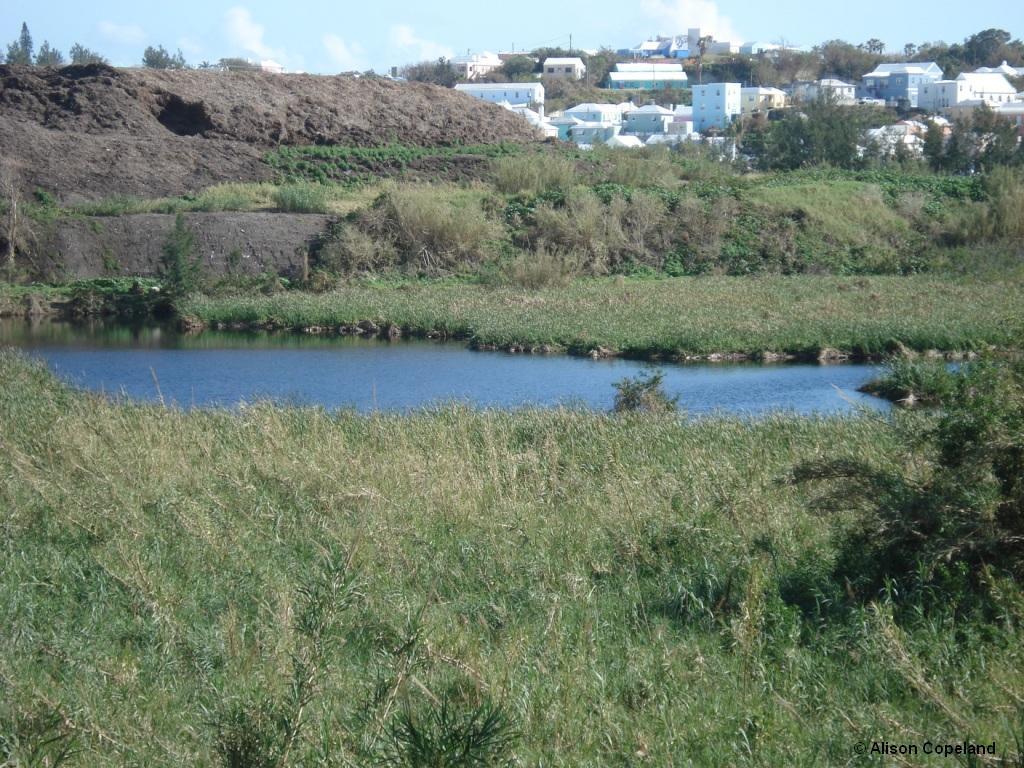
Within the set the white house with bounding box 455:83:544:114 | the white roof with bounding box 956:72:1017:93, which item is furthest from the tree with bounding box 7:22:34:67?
the white roof with bounding box 956:72:1017:93

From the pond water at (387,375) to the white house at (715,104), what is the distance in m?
83.8

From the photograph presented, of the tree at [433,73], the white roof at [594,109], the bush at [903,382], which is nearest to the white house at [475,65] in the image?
the tree at [433,73]

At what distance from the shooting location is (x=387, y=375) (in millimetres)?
22688

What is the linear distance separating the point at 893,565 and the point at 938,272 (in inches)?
1221

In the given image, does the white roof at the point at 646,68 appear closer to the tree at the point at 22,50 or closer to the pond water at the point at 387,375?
the tree at the point at 22,50

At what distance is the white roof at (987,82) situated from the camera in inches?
4144

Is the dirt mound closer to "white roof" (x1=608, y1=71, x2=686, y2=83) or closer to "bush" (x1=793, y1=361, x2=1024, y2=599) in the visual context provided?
"bush" (x1=793, y1=361, x2=1024, y2=599)

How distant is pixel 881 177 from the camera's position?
46531mm

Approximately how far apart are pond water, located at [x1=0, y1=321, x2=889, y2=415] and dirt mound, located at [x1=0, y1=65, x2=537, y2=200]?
15802 millimetres

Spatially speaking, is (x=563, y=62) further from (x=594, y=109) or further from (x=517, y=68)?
(x=594, y=109)

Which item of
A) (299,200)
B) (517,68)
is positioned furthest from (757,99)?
(299,200)

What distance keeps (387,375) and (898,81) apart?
111m

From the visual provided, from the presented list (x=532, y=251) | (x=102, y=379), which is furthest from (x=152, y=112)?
(x=102, y=379)

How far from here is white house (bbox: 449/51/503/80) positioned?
14912 centimetres
